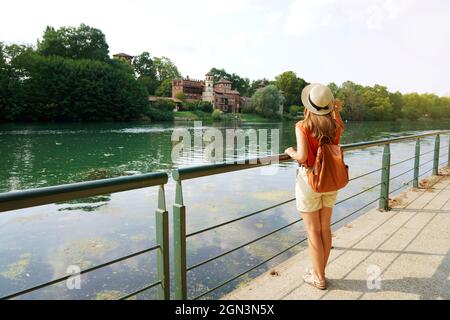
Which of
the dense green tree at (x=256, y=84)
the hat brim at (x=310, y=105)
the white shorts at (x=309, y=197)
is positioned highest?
the dense green tree at (x=256, y=84)

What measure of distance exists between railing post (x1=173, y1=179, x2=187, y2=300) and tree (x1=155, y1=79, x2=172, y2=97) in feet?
292

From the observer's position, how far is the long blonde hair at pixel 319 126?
7.73 feet

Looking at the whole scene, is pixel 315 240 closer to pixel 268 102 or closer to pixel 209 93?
pixel 268 102

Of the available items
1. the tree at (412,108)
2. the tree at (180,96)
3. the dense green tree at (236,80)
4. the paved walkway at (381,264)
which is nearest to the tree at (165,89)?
the tree at (180,96)

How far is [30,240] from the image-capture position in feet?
24.2

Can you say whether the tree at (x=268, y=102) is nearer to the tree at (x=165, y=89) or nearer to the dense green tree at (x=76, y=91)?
the tree at (x=165, y=89)

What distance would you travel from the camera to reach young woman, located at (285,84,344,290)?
7.72ft

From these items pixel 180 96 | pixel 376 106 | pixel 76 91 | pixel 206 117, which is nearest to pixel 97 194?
pixel 76 91

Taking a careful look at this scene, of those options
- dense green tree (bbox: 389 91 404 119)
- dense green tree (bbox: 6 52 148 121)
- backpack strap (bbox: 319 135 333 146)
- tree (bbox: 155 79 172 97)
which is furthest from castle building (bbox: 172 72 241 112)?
backpack strap (bbox: 319 135 333 146)

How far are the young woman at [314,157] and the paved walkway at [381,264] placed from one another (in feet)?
0.71

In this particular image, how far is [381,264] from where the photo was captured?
10.2 ft

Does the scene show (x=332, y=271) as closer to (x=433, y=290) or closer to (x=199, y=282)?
(x=433, y=290)

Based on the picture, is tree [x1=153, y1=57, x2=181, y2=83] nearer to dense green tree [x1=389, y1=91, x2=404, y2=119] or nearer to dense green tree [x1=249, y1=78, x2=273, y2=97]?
dense green tree [x1=249, y1=78, x2=273, y2=97]

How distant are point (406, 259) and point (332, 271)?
0.77m
